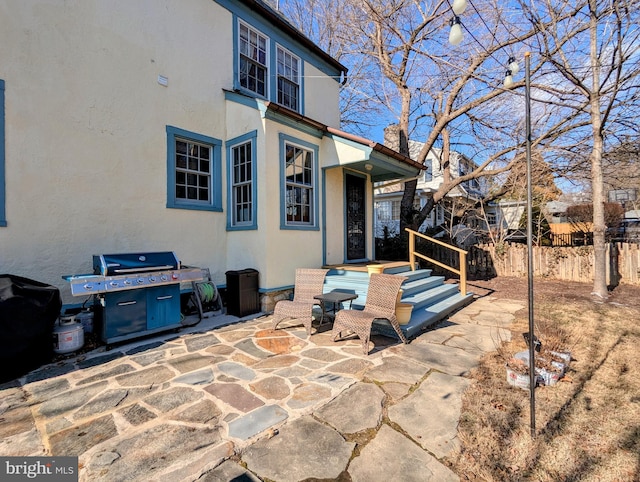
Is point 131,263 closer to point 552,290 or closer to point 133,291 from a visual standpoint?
point 133,291

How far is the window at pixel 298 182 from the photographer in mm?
6668

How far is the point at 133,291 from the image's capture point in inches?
184

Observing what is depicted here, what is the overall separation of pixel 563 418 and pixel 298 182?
19.4ft

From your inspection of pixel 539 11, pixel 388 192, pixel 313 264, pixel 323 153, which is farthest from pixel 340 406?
pixel 388 192

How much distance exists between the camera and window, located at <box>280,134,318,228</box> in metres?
6.67

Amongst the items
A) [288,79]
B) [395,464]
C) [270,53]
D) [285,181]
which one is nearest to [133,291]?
[285,181]

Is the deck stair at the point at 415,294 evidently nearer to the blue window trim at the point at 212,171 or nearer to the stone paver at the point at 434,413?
the stone paver at the point at 434,413

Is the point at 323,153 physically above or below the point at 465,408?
above

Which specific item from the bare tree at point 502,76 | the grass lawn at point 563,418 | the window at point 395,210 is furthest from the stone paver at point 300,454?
the window at point 395,210

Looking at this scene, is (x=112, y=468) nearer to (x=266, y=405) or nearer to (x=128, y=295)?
(x=266, y=405)

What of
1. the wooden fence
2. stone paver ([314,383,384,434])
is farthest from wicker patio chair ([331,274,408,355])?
the wooden fence

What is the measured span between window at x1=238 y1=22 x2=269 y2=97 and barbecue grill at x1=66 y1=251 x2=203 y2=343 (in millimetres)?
5116

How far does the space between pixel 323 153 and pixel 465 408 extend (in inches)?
241

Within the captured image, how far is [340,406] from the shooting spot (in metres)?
2.88
